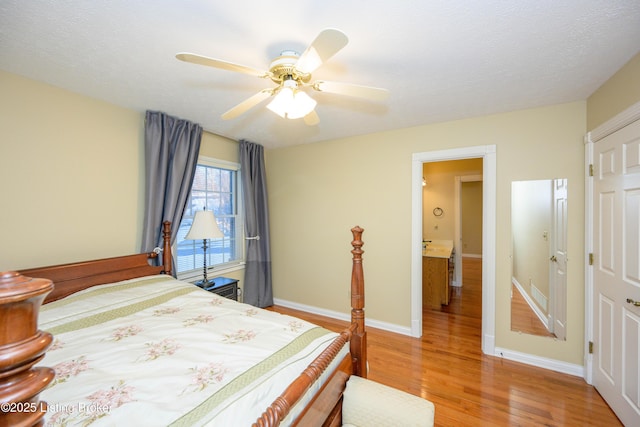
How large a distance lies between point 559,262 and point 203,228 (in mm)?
3454

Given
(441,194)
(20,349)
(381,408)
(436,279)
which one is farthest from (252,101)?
(441,194)

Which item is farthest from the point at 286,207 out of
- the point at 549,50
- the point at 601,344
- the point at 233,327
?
the point at 601,344

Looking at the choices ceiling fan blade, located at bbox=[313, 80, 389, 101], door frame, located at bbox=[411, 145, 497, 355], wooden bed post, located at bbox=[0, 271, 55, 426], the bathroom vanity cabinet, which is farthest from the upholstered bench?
the bathroom vanity cabinet

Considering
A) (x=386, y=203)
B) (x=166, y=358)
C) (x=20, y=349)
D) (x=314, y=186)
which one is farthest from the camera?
(x=314, y=186)

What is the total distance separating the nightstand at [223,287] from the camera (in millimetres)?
2865

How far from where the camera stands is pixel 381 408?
4.34 ft

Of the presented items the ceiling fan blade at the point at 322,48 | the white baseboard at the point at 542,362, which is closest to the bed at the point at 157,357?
the ceiling fan blade at the point at 322,48

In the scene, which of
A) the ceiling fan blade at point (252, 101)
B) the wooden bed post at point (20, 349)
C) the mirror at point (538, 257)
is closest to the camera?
the wooden bed post at point (20, 349)

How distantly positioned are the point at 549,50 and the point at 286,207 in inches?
124

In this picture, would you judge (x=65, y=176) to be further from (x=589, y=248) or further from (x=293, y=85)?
(x=589, y=248)

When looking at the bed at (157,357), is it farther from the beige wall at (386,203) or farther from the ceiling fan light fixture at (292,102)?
the beige wall at (386,203)

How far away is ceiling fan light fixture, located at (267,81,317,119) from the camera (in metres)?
1.53

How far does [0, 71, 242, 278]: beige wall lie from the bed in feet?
0.95

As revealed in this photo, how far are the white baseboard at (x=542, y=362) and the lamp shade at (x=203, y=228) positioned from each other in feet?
10.2
